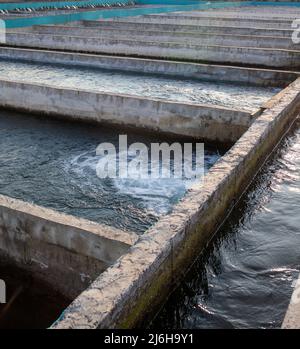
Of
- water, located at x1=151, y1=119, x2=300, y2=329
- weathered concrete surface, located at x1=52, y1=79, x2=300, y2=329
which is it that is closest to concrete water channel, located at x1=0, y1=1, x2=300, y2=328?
weathered concrete surface, located at x1=52, y1=79, x2=300, y2=329

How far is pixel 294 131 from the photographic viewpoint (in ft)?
23.2

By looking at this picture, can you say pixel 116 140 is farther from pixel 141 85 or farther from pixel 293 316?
pixel 293 316

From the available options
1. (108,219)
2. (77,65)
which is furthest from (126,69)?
(108,219)

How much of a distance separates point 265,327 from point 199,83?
7.56 m

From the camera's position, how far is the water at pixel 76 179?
17.8ft

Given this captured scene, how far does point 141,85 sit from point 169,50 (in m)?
2.56

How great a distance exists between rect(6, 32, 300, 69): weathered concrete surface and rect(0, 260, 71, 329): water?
8750 millimetres

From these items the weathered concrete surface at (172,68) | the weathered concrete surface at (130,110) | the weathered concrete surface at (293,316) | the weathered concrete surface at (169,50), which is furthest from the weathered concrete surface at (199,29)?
the weathered concrete surface at (293,316)

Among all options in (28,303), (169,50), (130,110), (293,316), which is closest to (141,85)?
(130,110)

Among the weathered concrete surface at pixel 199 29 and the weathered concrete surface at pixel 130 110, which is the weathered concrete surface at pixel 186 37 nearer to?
the weathered concrete surface at pixel 199 29

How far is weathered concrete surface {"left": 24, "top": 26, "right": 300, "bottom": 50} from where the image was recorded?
473 inches

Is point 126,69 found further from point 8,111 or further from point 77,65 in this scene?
point 8,111

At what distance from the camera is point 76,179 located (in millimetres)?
6207

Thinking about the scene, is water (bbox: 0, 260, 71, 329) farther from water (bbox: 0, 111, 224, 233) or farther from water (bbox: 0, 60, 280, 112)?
water (bbox: 0, 60, 280, 112)
